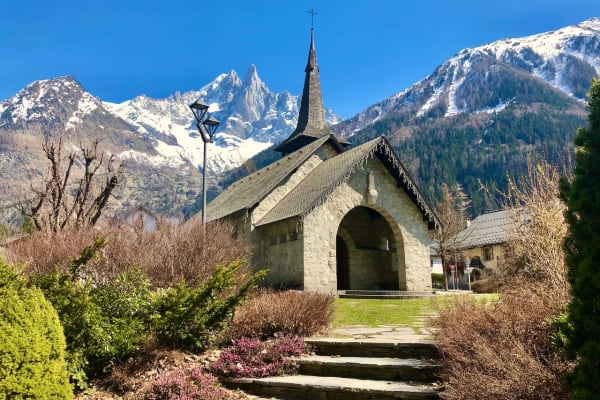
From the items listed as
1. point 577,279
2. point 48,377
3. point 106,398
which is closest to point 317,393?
A: point 106,398

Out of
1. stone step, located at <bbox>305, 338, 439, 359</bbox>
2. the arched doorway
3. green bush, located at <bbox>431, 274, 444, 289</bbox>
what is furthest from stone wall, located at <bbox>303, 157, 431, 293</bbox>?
green bush, located at <bbox>431, 274, 444, 289</bbox>

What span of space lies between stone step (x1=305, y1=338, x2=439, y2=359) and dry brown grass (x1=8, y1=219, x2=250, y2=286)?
9.91 ft

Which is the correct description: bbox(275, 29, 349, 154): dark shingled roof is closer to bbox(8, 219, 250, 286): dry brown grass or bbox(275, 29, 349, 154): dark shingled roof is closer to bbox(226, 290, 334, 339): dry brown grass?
bbox(8, 219, 250, 286): dry brown grass

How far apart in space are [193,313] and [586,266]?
5.03 m

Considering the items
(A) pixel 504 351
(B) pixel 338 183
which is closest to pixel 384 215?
(B) pixel 338 183

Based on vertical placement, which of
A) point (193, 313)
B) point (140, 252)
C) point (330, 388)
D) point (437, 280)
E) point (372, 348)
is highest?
point (140, 252)

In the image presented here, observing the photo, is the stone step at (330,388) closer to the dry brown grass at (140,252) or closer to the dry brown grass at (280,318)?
the dry brown grass at (280,318)

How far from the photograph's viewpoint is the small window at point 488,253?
42.5 metres

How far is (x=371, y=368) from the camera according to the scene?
6.12m

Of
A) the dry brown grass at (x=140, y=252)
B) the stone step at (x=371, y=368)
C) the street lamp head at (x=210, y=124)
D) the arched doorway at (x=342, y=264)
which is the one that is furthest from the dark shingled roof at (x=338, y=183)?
the stone step at (x=371, y=368)

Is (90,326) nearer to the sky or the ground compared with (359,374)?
nearer to the sky

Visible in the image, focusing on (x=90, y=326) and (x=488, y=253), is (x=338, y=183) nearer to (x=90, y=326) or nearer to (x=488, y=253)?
(x=90, y=326)

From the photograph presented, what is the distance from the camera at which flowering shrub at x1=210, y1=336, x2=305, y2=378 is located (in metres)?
6.28

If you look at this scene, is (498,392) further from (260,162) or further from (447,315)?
(260,162)
